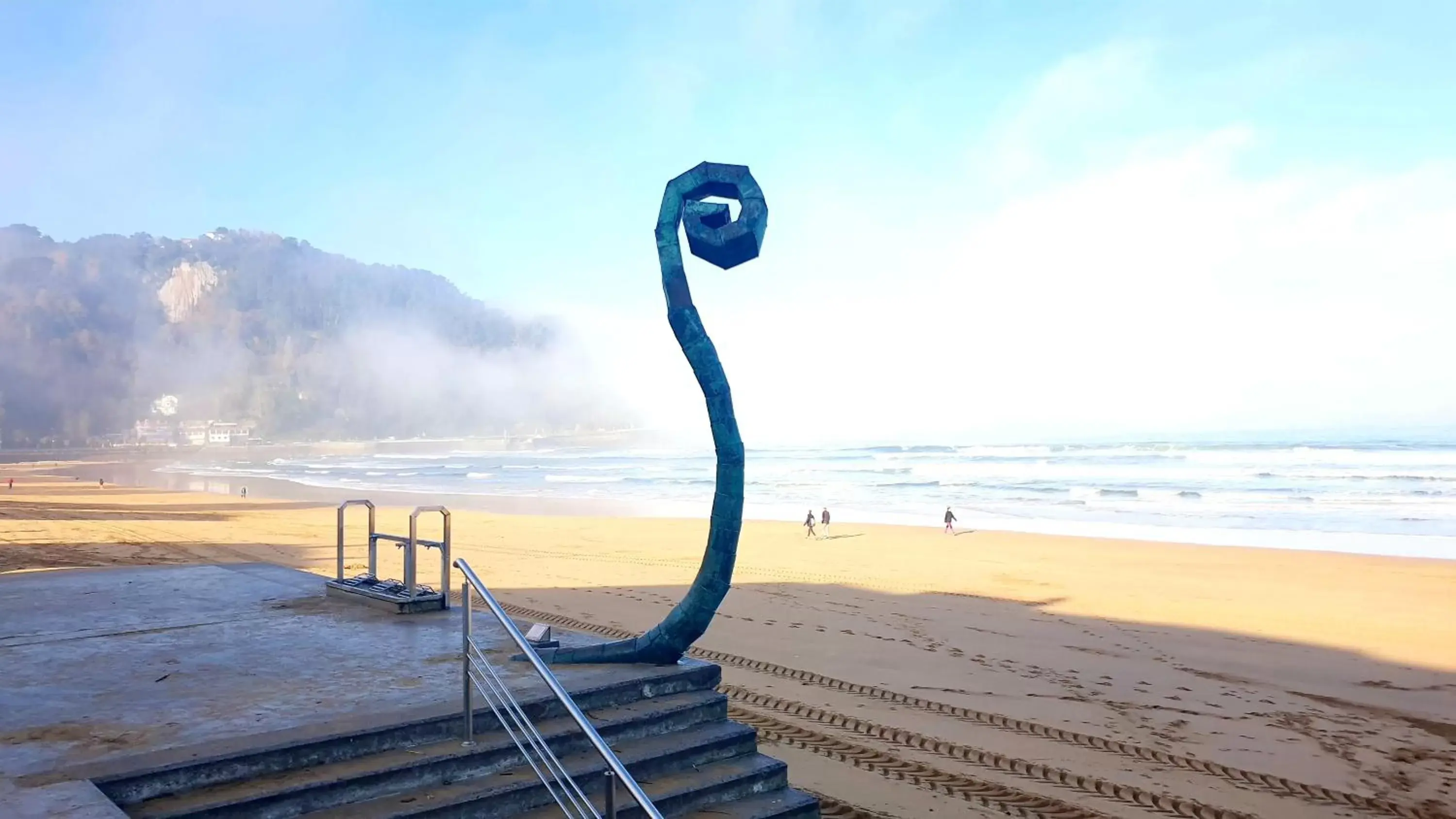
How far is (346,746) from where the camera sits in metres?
4.13

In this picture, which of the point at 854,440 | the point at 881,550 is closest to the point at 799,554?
the point at 881,550

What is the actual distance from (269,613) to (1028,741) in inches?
254

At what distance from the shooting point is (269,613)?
7457 mm

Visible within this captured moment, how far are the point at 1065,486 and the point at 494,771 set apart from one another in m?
38.5

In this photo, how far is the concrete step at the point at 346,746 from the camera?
12.0 ft

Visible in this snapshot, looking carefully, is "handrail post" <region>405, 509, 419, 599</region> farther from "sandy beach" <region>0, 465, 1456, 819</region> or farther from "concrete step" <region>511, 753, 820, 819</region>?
"concrete step" <region>511, 753, 820, 819</region>

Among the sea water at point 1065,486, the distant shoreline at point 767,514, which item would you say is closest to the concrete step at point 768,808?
the distant shoreline at point 767,514

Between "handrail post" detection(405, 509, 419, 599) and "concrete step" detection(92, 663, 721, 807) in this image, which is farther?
"handrail post" detection(405, 509, 419, 599)

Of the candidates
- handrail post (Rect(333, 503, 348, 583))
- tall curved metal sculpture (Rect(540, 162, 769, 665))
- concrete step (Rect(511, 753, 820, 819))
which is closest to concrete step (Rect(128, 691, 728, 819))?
concrete step (Rect(511, 753, 820, 819))

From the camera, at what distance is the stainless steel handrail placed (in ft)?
10.1

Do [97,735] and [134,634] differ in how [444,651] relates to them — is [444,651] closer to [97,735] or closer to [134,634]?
[97,735]

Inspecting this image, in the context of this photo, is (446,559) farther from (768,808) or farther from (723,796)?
(768,808)

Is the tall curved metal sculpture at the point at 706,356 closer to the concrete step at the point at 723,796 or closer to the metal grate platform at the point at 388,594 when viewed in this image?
the concrete step at the point at 723,796

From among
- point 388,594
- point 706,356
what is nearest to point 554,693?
point 706,356
